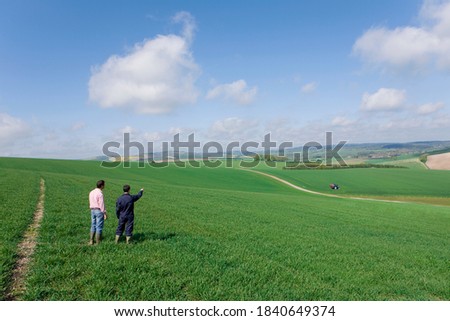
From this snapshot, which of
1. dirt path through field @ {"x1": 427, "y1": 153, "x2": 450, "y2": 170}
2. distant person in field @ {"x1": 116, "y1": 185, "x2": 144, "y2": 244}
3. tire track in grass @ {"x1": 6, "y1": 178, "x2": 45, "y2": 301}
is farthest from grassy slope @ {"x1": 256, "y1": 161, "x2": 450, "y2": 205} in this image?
tire track in grass @ {"x1": 6, "y1": 178, "x2": 45, "y2": 301}

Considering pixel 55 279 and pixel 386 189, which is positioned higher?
pixel 55 279

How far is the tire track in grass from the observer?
6.68 metres

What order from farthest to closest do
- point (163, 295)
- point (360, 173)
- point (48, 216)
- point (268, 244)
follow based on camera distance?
point (360, 173), point (48, 216), point (268, 244), point (163, 295)

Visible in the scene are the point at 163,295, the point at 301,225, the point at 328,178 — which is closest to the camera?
the point at 163,295

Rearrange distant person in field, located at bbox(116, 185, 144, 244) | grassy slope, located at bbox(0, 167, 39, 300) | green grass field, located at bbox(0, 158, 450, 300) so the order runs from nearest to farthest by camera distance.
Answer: green grass field, located at bbox(0, 158, 450, 300), grassy slope, located at bbox(0, 167, 39, 300), distant person in field, located at bbox(116, 185, 144, 244)

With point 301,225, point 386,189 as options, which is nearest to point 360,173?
point 386,189

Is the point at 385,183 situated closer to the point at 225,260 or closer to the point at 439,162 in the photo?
the point at 439,162

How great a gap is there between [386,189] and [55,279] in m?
72.4

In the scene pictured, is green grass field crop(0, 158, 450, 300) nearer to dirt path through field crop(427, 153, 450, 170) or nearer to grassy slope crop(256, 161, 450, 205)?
grassy slope crop(256, 161, 450, 205)

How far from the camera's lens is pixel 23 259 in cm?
860

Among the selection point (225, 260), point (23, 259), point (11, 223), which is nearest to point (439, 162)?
point (225, 260)

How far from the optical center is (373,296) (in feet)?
26.2

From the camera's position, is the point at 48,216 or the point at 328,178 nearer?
the point at 48,216
